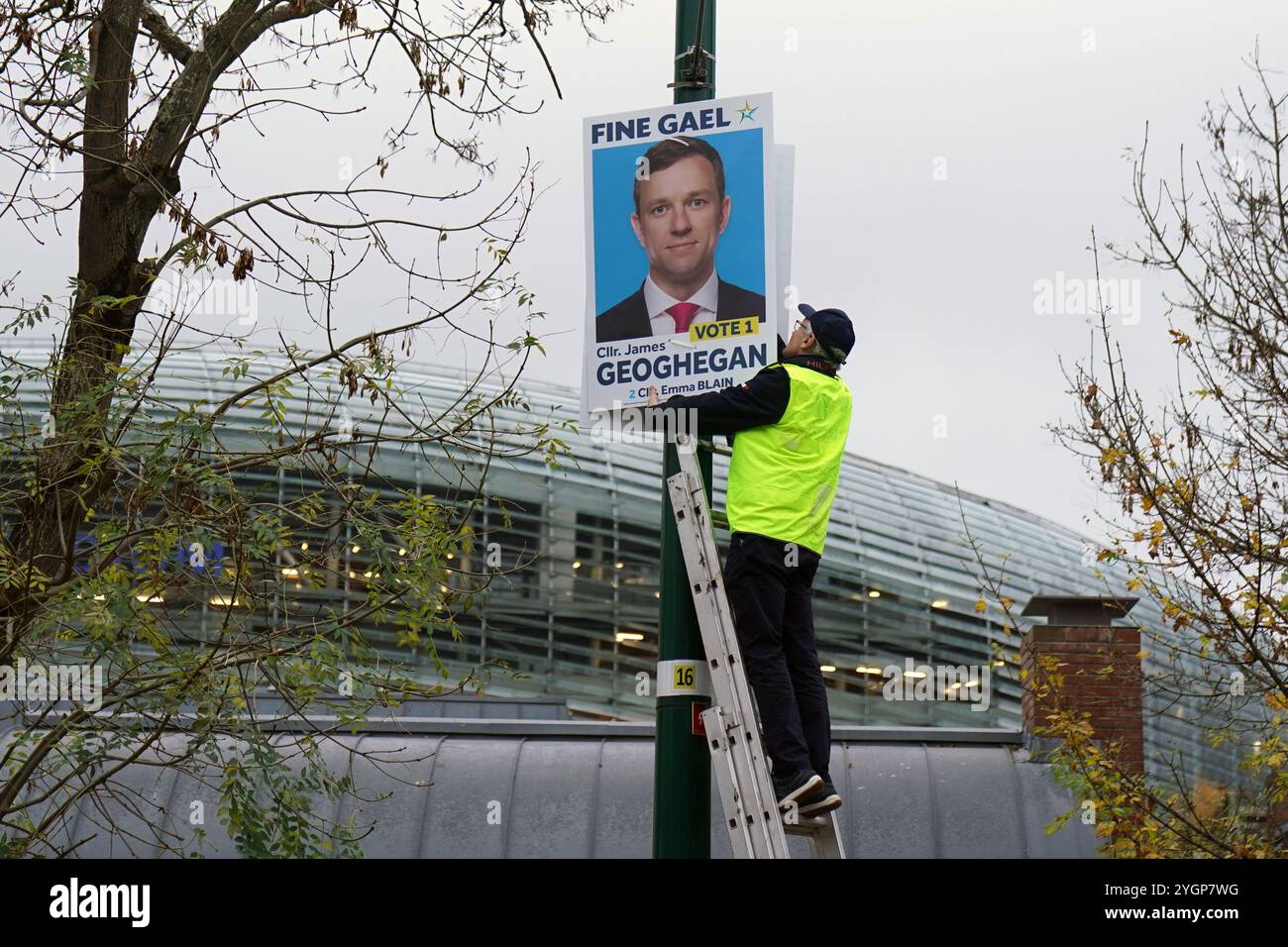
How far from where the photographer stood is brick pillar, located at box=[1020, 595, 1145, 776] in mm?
14922

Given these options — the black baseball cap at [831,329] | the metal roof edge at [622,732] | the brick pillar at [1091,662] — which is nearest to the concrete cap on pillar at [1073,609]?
the brick pillar at [1091,662]

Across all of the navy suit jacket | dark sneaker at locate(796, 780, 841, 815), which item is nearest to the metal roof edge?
the navy suit jacket

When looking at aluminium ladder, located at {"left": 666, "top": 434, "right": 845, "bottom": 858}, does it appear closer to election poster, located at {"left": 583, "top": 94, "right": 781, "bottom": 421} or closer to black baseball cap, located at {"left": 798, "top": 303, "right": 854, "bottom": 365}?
election poster, located at {"left": 583, "top": 94, "right": 781, "bottom": 421}

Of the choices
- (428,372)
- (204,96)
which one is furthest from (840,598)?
(204,96)

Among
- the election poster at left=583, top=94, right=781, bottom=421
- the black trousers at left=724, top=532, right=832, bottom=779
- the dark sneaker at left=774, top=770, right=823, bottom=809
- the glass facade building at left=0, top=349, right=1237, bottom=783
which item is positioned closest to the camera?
the dark sneaker at left=774, top=770, right=823, bottom=809

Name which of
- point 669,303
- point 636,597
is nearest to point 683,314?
point 669,303

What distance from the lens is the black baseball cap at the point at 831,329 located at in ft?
22.1

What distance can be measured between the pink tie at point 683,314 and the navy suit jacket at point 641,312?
103 millimetres

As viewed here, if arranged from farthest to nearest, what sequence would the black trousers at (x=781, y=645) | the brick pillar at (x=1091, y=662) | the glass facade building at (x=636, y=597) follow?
the glass facade building at (x=636, y=597)
the brick pillar at (x=1091, y=662)
the black trousers at (x=781, y=645)

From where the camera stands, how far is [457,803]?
1473 cm

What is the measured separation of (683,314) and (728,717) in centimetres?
171

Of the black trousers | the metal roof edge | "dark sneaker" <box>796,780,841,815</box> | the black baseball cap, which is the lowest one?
the metal roof edge

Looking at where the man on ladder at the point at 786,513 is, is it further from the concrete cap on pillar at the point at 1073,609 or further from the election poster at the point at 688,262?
the concrete cap on pillar at the point at 1073,609

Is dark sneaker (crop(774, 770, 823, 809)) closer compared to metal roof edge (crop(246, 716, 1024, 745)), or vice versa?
dark sneaker (crop(774, 770, 823, 809))
